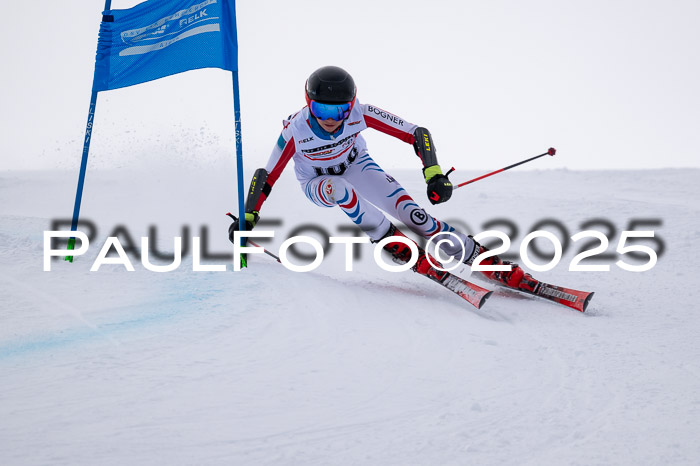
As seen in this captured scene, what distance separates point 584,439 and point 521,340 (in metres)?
1.20

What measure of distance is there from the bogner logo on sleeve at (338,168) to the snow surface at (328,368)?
33.5 inches

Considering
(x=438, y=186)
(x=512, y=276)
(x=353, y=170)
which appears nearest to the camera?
(x=438, y=186)

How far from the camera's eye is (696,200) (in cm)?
770

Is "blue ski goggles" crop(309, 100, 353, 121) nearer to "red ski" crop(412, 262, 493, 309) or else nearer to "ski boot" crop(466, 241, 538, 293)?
"red ski" crop(412, 262, 493, 309)

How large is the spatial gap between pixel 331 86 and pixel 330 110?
170mm

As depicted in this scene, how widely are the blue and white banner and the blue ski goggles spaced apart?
0.71 m

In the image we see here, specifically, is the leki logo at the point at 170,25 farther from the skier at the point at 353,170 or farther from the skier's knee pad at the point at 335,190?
the skier's knee pad at the point at 335,190

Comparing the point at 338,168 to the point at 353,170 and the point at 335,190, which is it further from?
the point at 335,190

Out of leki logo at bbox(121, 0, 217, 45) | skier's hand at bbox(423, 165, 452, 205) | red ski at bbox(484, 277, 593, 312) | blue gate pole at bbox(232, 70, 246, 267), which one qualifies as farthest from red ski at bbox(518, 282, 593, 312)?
leki logo at bbox(121, 0, 217, 45)

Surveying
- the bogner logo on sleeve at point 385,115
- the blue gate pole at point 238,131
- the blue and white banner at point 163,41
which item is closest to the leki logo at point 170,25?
the blue and white banner at point 163,41

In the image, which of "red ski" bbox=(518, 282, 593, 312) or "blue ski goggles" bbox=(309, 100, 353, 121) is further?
"blue ski goggles" bbox=(309, 100, 353, 121)

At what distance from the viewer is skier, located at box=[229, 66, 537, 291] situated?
4.27 m

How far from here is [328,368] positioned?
274 cm

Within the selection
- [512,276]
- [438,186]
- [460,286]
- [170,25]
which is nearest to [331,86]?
[438,186]
